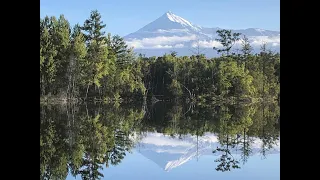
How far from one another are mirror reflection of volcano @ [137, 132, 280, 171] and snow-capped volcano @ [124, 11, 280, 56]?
6.11m

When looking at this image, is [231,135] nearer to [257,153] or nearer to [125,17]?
[257,153]

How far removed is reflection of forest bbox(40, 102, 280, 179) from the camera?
673 cm

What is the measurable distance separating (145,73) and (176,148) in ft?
19.0

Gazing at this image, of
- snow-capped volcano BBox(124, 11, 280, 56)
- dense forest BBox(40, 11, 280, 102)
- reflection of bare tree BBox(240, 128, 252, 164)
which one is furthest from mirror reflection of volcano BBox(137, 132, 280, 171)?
snow-capped volcano BBox(124, 11, 280, 56)

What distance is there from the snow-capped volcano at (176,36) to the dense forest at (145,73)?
3.09ft

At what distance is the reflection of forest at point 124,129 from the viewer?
673 centimetres

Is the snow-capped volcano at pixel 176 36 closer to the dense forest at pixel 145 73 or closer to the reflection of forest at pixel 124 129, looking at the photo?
the dense forest at pixel 145 73

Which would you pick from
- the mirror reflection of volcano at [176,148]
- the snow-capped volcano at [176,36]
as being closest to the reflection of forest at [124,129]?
the mirror reflection of volcano at [176,148]

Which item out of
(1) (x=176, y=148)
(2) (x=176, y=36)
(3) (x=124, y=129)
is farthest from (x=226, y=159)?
(2) (x=176, y=36)

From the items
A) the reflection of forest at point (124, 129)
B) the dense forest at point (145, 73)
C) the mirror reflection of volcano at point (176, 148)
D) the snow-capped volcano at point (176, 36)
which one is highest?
the snow-capped volcano at point (176, 36)

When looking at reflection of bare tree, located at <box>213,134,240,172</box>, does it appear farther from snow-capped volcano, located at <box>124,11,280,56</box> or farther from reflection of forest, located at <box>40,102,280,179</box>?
snow-capped volcano, located at <box>124,11,280,56</box>

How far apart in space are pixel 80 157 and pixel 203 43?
1118 centimetres
